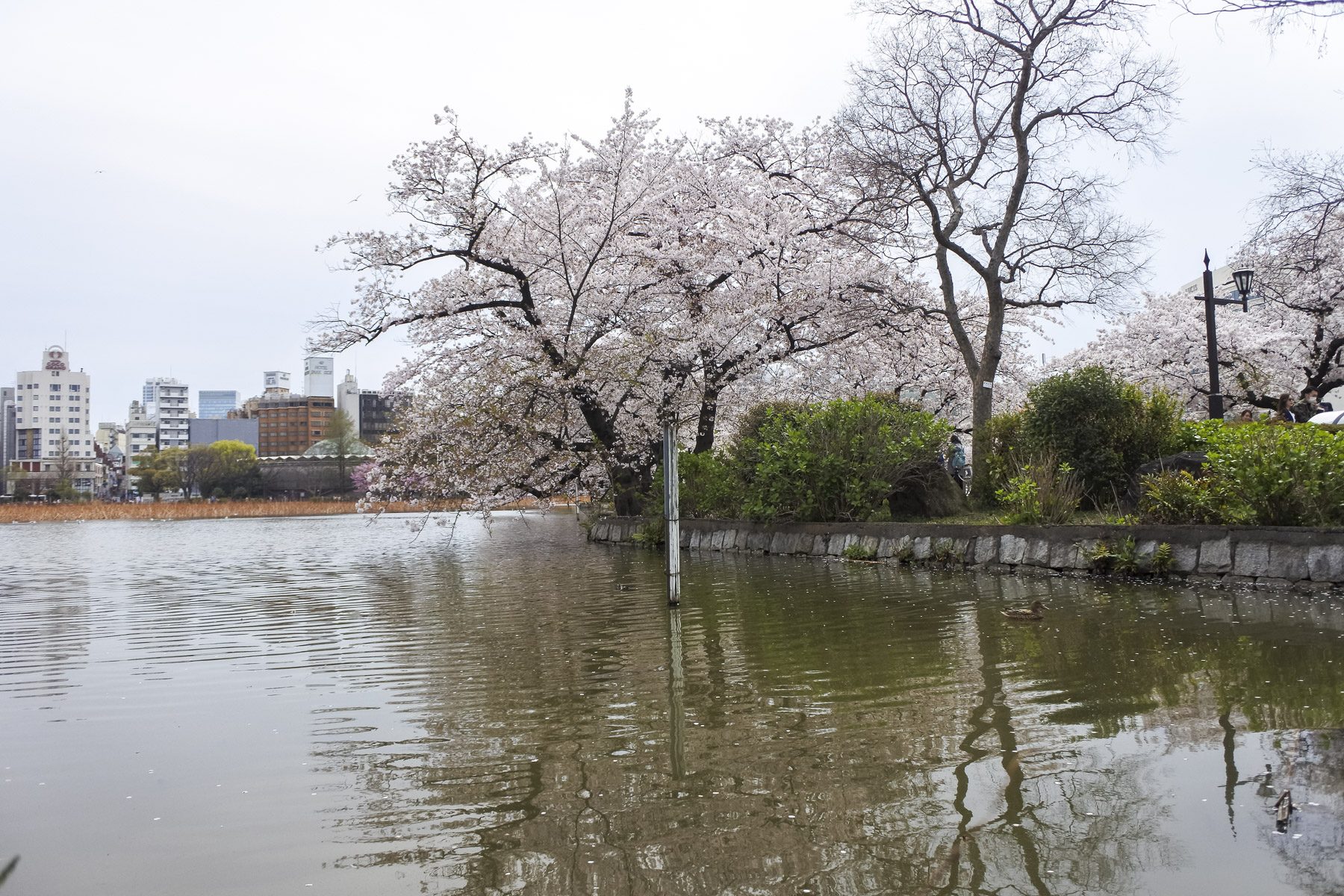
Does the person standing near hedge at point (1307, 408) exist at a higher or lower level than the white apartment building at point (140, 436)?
lower

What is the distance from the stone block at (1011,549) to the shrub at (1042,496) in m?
0.27

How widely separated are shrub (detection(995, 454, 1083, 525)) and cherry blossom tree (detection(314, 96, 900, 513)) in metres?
6.95

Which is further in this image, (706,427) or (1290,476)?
(706,427)

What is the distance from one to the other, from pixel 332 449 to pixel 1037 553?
83.8 meters

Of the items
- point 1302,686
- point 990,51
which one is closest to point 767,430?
point 990,51

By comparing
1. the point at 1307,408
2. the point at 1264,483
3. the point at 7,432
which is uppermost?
the point at 7,432

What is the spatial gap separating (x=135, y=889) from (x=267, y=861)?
1.19ft

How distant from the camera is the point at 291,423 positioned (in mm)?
143625

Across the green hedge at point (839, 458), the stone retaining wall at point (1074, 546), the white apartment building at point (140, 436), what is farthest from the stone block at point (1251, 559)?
the white apartment building at point (140, 436)

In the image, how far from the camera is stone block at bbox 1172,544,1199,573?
990 cm

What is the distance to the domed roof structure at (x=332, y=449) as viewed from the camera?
271 feet

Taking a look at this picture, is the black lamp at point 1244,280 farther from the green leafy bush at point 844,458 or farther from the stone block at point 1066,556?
the stone block at point 1066,556

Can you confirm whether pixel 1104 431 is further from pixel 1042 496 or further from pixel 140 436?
pixel 140 436

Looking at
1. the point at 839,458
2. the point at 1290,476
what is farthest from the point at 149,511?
the point at 1290,476
